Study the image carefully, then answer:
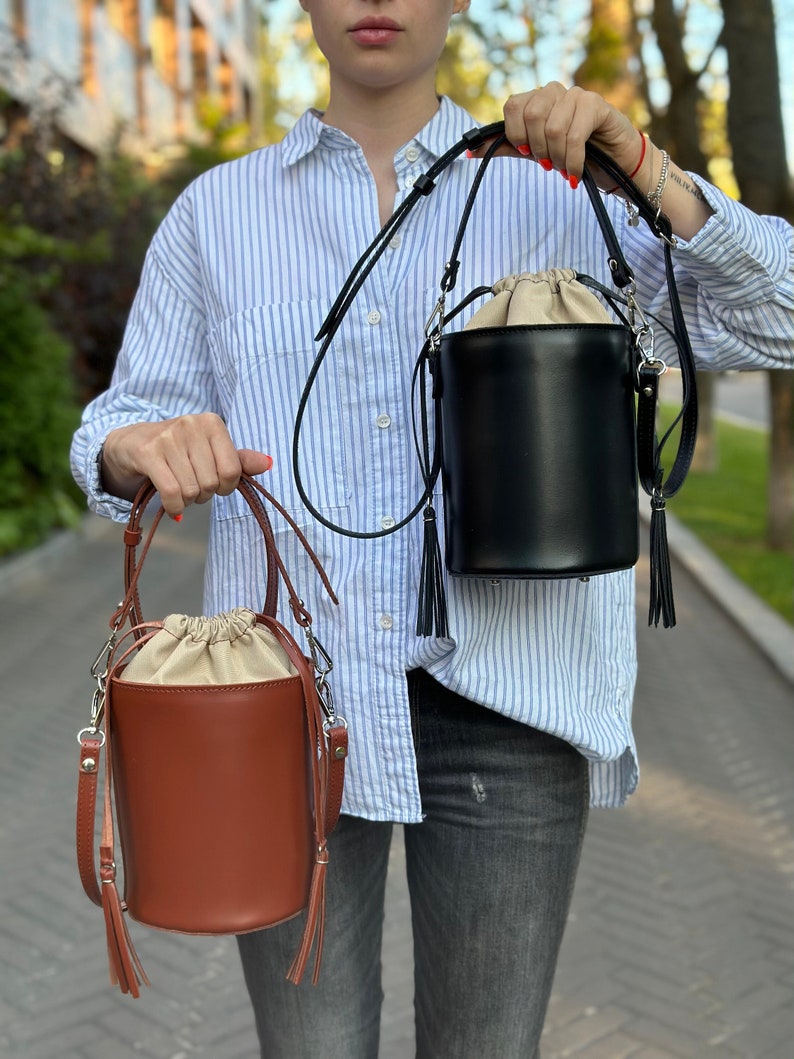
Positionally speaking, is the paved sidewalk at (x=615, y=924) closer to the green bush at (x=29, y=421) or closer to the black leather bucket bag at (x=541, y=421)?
the black leather bucket bag at (x=541, y=421)

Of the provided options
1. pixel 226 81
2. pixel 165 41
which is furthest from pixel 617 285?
pixel 226 81

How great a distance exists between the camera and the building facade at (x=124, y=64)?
14828 mm

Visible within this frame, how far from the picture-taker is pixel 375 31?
175cm

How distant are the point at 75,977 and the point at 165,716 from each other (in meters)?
2.49

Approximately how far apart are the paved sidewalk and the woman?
169 centimetres

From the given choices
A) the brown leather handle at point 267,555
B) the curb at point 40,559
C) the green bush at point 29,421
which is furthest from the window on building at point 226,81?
the brown leather handle at point 267,555

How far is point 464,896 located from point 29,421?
9979mm

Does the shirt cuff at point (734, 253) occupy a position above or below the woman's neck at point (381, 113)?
below

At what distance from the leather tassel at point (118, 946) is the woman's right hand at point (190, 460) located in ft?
1.61

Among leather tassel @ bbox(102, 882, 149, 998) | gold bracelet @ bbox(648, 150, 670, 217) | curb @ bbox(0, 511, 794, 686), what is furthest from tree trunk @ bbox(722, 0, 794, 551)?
leather tassel @ bbox(102, 882, 149, 998)

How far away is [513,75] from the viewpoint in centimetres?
1805

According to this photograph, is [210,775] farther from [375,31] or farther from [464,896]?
[375,31]

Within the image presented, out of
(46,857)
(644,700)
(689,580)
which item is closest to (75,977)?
(46,857)

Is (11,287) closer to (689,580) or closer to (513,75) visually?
(689,580)
